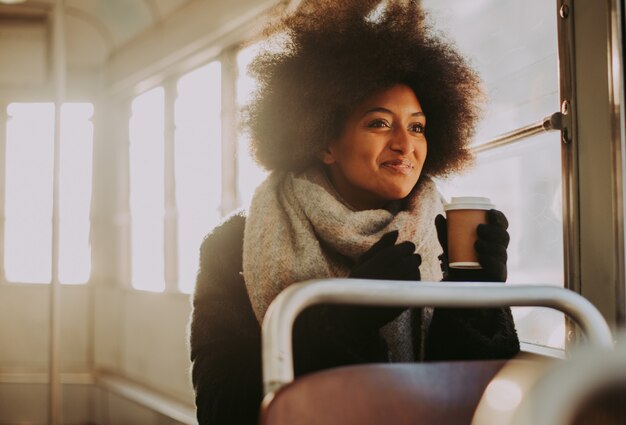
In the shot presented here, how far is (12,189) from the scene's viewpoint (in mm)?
5488

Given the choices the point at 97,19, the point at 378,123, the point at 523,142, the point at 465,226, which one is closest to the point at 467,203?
the point at 465,226

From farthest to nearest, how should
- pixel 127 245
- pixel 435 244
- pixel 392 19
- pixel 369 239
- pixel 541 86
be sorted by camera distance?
pixel 127 245, pixel 541 86, pixel 392 19, pixel 435 244, pixel 369 239

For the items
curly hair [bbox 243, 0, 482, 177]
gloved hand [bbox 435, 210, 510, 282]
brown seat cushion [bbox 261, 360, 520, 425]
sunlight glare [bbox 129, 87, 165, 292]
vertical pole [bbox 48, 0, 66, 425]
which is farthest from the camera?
sunlight glare [bbox 129, 87, 165, 292]

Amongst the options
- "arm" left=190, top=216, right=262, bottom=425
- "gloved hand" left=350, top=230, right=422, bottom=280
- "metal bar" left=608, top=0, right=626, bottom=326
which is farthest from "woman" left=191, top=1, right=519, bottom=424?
"metal bar" left=608, top=0, right=626, bottom=326

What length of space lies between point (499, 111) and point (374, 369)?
1306mm

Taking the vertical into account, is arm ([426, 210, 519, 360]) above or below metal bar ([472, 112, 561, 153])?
below

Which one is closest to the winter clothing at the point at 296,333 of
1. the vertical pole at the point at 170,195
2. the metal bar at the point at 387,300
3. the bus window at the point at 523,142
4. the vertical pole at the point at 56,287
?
the metal bar at the point at 387,300

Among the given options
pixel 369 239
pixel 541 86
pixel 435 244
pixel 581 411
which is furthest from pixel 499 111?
pixel 581 411

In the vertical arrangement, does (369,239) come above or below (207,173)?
below

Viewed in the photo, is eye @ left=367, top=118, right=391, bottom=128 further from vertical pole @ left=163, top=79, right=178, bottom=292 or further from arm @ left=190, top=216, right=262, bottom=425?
vertical pole @ left=163, top=79, right=178, bottom=292

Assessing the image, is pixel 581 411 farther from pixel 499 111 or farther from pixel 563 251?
pixel 499 111

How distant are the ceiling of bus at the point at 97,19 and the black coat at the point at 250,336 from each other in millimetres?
3233

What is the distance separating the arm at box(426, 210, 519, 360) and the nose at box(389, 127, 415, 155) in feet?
0.76

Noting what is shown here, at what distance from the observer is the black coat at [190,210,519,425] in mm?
1038
